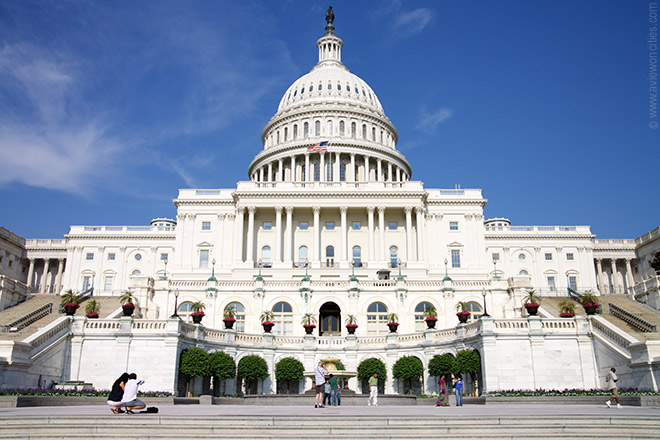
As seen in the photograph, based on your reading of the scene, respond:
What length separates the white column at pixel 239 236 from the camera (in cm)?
8131

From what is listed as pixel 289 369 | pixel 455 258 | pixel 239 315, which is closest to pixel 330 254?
pixel 455 258

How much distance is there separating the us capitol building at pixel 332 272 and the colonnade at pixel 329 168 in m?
0.29

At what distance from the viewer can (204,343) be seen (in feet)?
131

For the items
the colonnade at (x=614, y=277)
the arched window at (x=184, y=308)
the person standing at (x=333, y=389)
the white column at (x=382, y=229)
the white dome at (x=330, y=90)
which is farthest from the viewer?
the white dome at (x=330, y=90)

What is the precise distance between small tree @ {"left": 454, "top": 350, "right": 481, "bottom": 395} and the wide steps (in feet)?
70.5

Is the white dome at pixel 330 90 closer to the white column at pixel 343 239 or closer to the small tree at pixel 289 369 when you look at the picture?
the white column at pixel 343 239

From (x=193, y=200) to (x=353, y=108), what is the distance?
135 ft

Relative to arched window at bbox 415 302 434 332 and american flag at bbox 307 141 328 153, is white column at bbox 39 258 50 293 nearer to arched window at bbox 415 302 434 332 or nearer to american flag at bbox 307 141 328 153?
american flag at bbox 307 141 328 153

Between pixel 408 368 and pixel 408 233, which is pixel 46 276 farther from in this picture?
pixel 408 368

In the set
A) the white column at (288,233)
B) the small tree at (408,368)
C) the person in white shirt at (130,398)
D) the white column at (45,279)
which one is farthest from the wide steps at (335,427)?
the white column at (45,279)

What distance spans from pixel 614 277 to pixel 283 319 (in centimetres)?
7045

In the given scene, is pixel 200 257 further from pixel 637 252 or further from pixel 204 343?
pixel 637 252

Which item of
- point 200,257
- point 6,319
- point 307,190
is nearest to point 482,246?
point 307,190

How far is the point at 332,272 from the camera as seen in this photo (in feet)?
236
